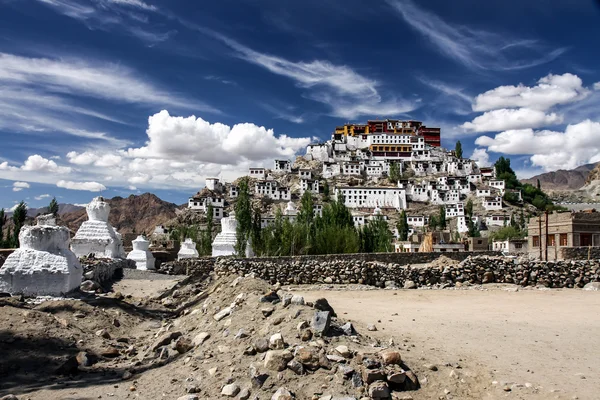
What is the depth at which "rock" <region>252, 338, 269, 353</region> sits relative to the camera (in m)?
6.46

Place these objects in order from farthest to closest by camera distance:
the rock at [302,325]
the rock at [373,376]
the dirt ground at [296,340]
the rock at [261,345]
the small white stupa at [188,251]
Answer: the small white stupa at [188,251]
the rock at [302,325]
the rock at [261,345]
the dirt ground at [296,340]
the rock at [373,376]

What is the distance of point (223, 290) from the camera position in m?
11.9

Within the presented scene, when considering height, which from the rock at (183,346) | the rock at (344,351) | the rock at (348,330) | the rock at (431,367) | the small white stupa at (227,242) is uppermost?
the small white stupa at (227,242)

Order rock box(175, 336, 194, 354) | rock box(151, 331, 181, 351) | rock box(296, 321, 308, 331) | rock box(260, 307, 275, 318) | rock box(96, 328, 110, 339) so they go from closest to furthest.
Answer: rock box(296, 321, 308, 331) < rock box(260, 307, 275, 318) < rock box(175, 336, 194, 354) < rock box(151, 331, 181, 351) < rock box(96, 328, 110, 339)

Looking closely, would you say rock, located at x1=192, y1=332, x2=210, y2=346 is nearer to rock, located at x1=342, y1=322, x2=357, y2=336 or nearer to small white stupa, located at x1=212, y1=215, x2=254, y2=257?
rock, located at x1=342, y1=322, x2=357, y2=336

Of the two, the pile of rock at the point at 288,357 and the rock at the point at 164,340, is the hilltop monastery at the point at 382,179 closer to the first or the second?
the rock at the point at 164,340

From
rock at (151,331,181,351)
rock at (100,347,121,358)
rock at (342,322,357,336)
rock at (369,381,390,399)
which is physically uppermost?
rock at (342,322,357,336)

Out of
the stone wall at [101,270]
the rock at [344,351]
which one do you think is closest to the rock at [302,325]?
the rock at [344,351]

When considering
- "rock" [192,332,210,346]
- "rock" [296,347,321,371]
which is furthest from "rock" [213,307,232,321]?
"rock" [296,347,321,371]

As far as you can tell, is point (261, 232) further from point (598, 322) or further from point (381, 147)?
point (381, 147)

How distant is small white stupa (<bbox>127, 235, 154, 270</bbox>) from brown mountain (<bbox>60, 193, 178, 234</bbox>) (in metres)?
135

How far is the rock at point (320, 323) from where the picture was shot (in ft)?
21.4

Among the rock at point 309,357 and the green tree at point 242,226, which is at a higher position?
the green tree at point 242,226

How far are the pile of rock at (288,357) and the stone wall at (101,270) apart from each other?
33.5 ft
